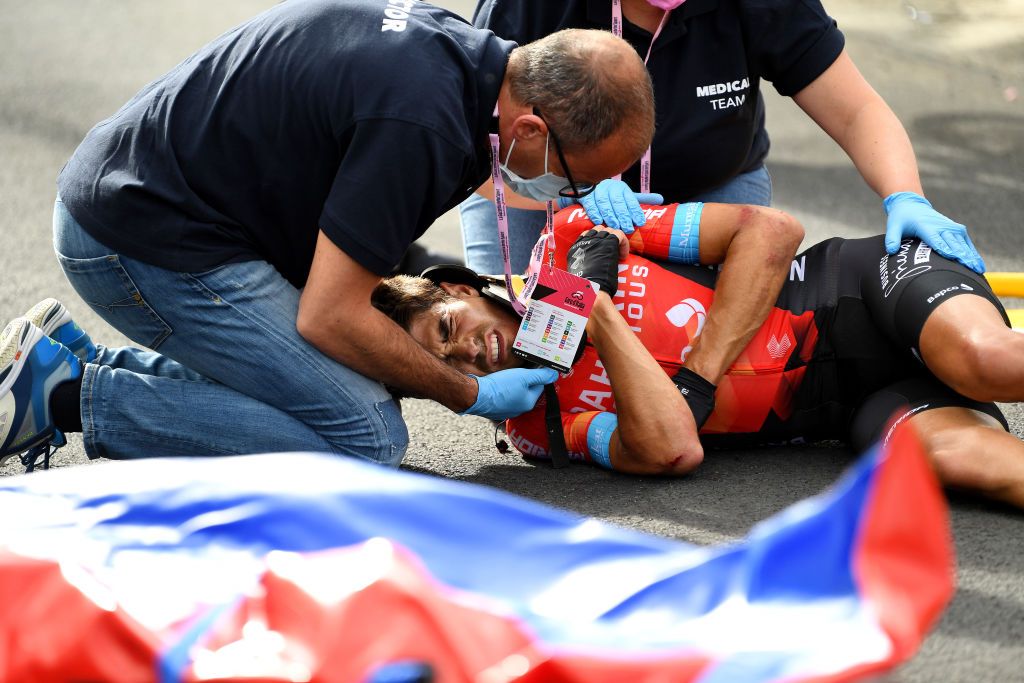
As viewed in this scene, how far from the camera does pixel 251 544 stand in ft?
5.48

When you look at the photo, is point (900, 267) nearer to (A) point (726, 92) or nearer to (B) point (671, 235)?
(B) point (671, 235)

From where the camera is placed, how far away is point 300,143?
238 centimetres

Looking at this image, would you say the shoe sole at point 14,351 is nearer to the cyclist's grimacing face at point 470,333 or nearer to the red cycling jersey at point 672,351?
the cyclist's grimacing face at point 470,333

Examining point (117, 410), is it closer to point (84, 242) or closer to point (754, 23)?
point (84, 242)

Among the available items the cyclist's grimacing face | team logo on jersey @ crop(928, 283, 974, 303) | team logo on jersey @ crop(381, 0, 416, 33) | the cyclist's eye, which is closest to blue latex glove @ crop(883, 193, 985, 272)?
team logo on jersey @ crop(928, 283, 974, 303)

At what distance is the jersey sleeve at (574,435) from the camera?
2648 mm

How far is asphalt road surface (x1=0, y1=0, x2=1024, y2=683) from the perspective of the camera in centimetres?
213

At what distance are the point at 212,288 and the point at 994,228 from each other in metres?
3.75

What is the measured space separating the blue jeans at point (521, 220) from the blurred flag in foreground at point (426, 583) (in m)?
1.67

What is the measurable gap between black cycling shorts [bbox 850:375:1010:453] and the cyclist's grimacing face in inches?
32.5

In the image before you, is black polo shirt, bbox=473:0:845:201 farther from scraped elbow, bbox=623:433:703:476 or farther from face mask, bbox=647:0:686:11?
scraped elbow, bbox=623:433:703:476

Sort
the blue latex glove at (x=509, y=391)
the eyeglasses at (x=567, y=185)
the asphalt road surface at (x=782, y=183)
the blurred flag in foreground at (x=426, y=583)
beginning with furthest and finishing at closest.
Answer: the blue latex glove at (x=509, y=391)
the eyeglasses at (x=567, y=185)
the asphalt road surface at (x=782, y=183)
the blurred flag in foreground at (x=426, y=583)

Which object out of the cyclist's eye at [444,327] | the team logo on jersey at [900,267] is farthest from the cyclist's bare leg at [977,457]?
the cyclist's eye at [444,327]

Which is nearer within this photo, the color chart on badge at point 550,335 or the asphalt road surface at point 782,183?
the asphalt road surface at point 782,183
